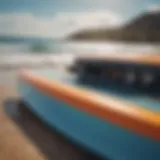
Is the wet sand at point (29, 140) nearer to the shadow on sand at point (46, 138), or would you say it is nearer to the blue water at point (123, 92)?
the shadow on sand at point (46, 138)

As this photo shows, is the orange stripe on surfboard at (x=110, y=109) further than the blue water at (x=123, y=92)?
No

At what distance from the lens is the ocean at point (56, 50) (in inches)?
90.1

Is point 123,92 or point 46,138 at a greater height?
point 123,92

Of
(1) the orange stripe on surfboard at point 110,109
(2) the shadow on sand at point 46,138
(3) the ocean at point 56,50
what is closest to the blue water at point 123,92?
(1) the orange stripe on surfboard at point 110,109

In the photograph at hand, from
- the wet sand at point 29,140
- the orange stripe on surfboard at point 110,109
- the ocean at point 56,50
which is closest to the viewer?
the orange stripe on surfboard at point 110,109

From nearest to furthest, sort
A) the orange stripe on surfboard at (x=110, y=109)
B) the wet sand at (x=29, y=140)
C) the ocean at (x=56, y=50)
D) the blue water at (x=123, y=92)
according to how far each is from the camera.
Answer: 1. the orange stripe on surfboard at (x=110, y=109)
2. the blue water at (x=123, y=92)
3. the wet sand at (x=29, y=140)
4. the ocean at (x=56, y=50)

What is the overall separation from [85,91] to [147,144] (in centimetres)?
44

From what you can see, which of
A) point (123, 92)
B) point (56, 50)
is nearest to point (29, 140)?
point (123, 92)

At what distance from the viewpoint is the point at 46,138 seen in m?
1.52

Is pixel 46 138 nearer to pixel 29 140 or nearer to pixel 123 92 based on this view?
pixel 29 140

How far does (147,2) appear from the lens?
2270 millimetres

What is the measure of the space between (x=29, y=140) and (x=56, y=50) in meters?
0.99

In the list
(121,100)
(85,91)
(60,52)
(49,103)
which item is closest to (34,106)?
(49,103)

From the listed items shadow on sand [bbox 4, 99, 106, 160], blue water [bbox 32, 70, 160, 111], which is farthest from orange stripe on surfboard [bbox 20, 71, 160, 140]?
shadow on sand [bbox 4, 99, 106, 160]
